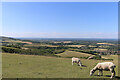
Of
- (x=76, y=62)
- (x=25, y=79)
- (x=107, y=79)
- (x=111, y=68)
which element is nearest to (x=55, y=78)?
(x=25, y=79)

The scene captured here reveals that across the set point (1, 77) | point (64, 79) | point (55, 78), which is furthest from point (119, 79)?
point (1, 77)

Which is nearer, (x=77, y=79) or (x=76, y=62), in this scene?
(x=77, y=79)

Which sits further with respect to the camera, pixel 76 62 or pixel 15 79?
pixel 76 62

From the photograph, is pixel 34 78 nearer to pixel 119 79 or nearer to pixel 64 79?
pixel 64 79

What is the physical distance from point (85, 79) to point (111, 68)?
2.68 m

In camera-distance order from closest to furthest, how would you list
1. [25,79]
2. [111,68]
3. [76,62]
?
[25,79], [111,68], [76,62]

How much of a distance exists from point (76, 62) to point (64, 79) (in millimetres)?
6819

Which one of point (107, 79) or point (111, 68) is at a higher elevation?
point (111, 68)

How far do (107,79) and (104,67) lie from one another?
1197 mm

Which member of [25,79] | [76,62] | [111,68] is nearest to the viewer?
[25,79]

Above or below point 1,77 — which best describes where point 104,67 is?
above

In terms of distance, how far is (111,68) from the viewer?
8.59 m

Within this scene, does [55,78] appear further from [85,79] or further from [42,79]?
[85,79]

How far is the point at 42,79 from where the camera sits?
25.9 ft
